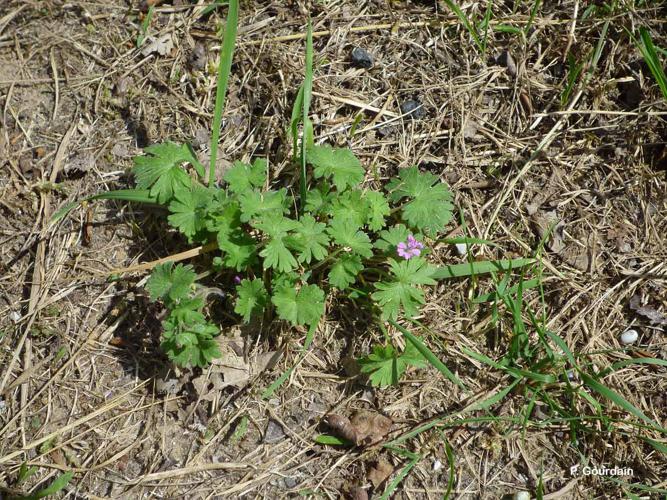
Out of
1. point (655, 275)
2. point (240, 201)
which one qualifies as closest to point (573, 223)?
point (655, 275)

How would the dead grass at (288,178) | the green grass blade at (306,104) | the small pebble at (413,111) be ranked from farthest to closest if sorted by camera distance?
the small pebble at (413,111) < the dead grass at (288,178) < the green grass blade at (306,104)

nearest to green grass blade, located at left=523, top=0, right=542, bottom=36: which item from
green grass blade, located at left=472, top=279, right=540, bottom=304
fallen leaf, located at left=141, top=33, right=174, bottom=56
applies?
green grass blade, located at left=472, top=279, right=540, bottom=304

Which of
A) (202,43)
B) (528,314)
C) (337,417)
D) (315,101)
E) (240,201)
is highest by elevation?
(202,43)

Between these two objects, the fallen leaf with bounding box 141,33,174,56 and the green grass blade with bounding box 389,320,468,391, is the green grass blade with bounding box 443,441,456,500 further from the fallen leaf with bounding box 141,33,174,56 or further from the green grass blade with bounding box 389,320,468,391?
the fallen leaf with bounding box 141,33,174,56

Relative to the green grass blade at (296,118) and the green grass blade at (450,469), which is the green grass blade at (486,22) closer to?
the green grass blade at (296,118)

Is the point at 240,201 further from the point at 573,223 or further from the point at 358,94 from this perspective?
the point at 573,223

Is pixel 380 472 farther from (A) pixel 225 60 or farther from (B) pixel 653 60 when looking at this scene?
(B) pixel 653 60

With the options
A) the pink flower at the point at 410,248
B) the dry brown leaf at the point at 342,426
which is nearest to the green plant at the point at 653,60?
the pink flower at the point at 410,248
